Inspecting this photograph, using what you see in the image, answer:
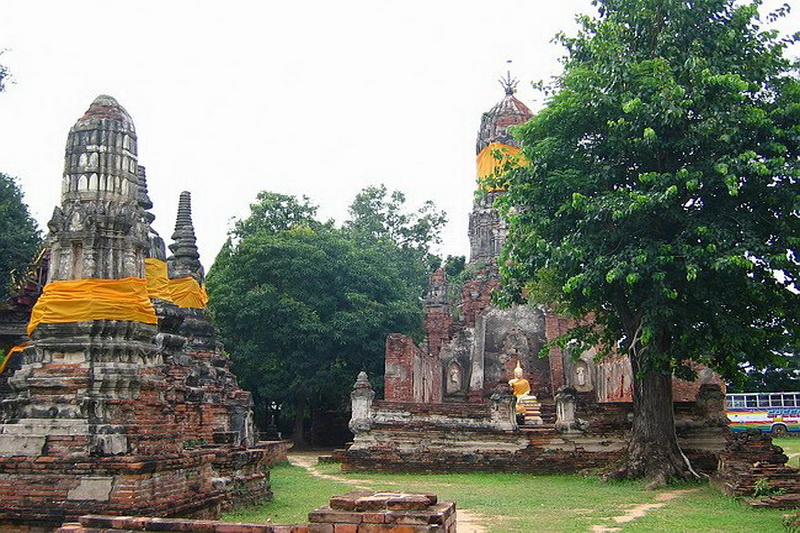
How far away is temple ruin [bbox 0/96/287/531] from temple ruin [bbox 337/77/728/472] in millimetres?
9858

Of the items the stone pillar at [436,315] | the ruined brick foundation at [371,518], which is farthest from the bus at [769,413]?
the ruined brick foundation at [371,518]

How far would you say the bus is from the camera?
34.6 metres

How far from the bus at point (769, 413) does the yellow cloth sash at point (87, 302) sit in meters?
30.7

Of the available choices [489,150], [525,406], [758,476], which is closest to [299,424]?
[525,406]

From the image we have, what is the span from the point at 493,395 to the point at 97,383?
515 inches

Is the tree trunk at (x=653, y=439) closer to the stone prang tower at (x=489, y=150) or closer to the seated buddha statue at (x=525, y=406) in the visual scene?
the seated buddha statue at (x=525, y=406)

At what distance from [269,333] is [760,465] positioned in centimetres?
2097

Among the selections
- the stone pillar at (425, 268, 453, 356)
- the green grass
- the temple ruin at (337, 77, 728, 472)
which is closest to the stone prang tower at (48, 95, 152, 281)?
the green grass

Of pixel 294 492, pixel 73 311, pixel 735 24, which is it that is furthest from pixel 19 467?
pixel 735 24

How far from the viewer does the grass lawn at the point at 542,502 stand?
10688 mm

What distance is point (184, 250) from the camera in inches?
656

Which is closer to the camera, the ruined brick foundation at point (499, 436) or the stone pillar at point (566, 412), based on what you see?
the ruined brick foundation at point (499, 436)

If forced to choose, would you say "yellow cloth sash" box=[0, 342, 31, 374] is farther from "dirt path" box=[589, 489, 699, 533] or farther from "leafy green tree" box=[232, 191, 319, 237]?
"leafy green tree" box=[232, 191, 319, 237]

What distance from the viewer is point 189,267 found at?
1647 centimetres
